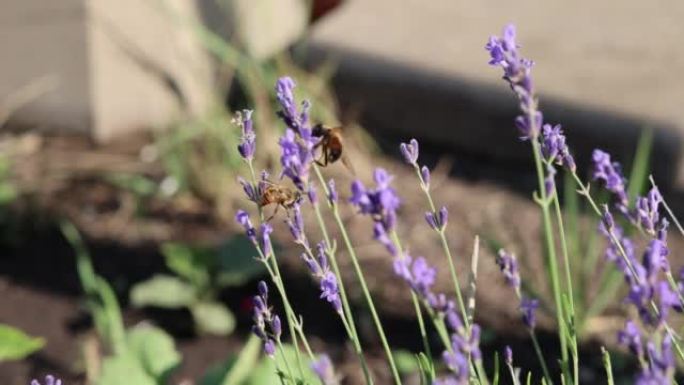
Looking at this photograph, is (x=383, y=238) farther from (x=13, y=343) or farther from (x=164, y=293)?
(x=164, y=293)

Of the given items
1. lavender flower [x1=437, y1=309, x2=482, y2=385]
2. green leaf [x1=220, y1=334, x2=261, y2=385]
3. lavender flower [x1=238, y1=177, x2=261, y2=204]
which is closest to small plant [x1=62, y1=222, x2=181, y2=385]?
green leaf [x1=220, y1=334, x2=261, y2=385]

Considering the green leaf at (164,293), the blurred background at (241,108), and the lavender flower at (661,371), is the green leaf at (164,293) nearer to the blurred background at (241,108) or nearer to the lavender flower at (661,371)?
the blurred background at (241,108)

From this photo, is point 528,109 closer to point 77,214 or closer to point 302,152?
point 302,152

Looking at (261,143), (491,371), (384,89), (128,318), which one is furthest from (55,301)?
(384,89)

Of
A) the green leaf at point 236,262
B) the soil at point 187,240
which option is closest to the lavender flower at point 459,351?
the soil at point 187,240

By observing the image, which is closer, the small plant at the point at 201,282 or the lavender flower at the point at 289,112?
the lavender flower at the point at 289,112

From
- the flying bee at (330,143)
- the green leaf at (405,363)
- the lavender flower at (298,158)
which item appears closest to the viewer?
the lavender flower at (298,158)

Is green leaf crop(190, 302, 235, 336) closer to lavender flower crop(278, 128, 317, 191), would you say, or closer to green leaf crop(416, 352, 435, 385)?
green leaf crop(416, 352, 435, 385)
